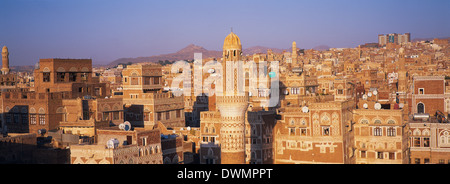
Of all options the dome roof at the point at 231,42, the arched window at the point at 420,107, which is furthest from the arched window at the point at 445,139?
the dome roof at the point at 231,42

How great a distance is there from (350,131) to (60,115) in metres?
22.1

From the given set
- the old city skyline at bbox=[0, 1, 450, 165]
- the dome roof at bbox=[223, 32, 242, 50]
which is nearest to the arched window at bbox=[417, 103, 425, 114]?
the old city skyline at bbox=[0, 1, 450, 165]

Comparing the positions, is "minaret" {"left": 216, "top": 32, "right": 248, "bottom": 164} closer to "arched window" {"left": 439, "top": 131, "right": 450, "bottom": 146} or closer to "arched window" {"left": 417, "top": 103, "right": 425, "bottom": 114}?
"arched window" {"left": 439, "top": 131, "right": 450, "bottom": 146}

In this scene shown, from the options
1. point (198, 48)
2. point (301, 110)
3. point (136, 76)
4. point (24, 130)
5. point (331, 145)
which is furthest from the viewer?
point (198, 48)

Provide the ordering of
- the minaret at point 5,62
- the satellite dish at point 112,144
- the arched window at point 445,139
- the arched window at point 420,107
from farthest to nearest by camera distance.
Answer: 1. the minaret at point 5,62
2. the arched window at point 420,107
3. the arched window at point 445,139
4. the satellite dish at point 112,144

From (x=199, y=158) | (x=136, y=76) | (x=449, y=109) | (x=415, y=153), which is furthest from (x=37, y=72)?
(x=449, y=109)

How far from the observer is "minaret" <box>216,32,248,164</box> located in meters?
35.4

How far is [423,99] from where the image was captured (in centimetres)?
5638

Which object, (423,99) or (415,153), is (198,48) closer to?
(423,99)

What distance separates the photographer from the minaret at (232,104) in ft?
116

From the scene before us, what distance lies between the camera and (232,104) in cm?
3522

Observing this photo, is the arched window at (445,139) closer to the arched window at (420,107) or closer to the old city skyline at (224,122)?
the old city skyline at (224,122)
